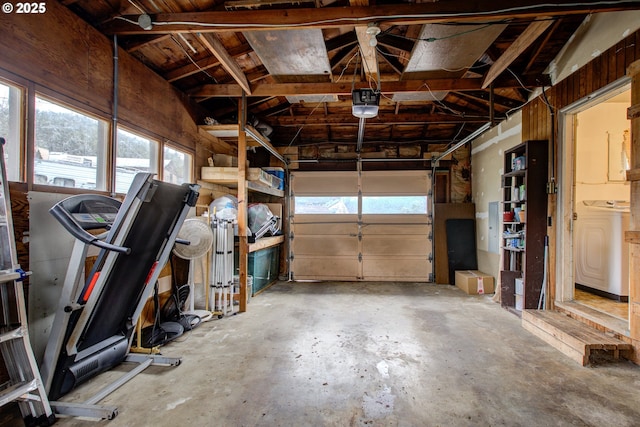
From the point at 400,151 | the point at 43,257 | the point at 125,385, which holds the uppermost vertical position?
the point at 400,151

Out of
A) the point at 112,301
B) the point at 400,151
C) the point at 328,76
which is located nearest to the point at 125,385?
the point at 112,301

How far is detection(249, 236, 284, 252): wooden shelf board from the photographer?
451 cm

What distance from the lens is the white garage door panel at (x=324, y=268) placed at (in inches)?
245

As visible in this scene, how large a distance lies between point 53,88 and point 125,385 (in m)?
2.36

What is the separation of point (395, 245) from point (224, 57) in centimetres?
469

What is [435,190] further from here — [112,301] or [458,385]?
[112,301]

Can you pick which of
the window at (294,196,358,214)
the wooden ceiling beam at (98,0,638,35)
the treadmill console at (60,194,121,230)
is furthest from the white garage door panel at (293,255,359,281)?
the wooden ceiling beam at (98,0,638,35)

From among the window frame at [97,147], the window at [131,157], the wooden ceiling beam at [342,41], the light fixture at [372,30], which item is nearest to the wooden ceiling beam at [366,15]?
the light fixture at [372,30]

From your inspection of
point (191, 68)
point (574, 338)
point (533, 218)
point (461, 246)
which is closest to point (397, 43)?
point (191, 68)

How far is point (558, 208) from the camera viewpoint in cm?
353

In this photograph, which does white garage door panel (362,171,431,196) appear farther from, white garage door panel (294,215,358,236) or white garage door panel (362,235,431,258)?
white garage door panel (362,235,431,258)

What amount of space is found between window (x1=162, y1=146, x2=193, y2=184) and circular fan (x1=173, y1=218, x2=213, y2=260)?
3.11 feet

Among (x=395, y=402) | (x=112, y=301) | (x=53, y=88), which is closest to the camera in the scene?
(x=395, y=402)

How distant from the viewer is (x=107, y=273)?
1947 millimetres
